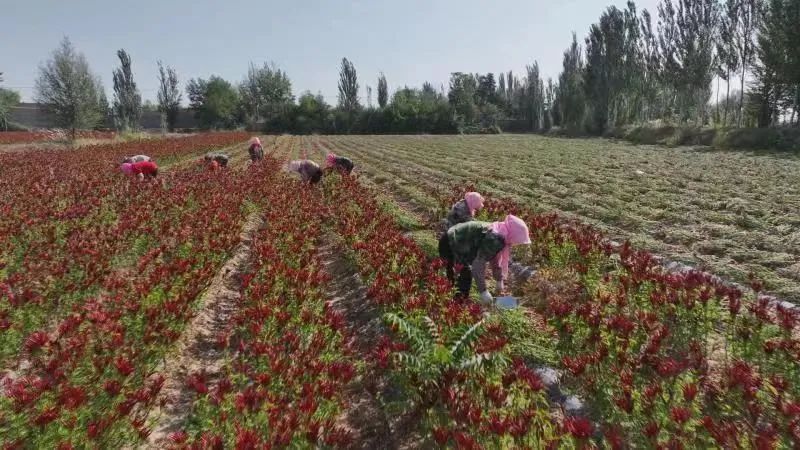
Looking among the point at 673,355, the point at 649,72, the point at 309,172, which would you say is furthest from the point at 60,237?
the point at 649,72

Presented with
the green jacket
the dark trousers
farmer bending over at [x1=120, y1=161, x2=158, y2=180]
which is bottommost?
the dark trousers

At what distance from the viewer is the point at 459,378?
141 inches

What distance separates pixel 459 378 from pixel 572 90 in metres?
55.5

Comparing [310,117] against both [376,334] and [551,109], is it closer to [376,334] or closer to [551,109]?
[551,109]

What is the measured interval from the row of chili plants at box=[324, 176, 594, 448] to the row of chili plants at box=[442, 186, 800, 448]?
420 mm

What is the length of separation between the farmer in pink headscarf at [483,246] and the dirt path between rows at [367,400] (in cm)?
112

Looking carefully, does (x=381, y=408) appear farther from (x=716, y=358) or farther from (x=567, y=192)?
(x=567, y=192)

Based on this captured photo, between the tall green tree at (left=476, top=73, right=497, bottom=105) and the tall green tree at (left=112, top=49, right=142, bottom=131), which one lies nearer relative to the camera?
the tall green tree at (left=112, top=49, right=142, bottom=131)

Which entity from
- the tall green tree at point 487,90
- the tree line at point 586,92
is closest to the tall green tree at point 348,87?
the tree line at point 586,92

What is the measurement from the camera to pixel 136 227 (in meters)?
7.42

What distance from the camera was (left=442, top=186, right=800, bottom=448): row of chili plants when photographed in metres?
3.04

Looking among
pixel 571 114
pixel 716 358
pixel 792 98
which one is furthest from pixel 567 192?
pixel 571 114

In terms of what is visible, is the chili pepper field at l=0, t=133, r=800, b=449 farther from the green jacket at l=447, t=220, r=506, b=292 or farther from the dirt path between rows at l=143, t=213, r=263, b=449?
the green jacket at l=447, t=220, r=506, b=292

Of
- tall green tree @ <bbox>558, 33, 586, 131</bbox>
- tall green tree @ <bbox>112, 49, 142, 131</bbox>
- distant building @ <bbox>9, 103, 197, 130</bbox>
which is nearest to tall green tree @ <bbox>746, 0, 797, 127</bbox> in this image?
tall green tree @ <bbox>558, 33, 586, 131</bbox>
